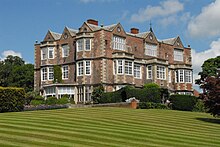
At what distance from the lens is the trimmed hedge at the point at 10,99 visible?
108 ft

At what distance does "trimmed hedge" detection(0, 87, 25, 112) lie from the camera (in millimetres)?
32906

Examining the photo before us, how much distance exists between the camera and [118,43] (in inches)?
2206

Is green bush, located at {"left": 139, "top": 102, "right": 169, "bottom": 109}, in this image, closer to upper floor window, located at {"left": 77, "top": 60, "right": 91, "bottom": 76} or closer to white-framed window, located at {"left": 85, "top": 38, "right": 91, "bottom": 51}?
upper floor window, located at {"left": 77, "top": 60, "right": 91, "bottom": 76}

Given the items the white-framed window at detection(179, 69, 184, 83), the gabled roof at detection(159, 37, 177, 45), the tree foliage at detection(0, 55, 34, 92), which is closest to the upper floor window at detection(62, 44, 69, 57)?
the gabled roof at detection(159, 37, 177, 45)

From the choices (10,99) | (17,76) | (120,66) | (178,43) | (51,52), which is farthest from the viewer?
(17,76)

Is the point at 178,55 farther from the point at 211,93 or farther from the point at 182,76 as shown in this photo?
the point at 211,93

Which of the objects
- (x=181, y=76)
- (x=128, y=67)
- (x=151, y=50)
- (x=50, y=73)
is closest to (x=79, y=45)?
(x=50, y=73)

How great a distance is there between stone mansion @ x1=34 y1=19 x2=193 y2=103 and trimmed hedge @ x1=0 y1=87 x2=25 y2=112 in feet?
63.9

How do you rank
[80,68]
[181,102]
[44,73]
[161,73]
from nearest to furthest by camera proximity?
[181,102] < [80,68] < [161,73] < [44,73]

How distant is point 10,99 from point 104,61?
2151 cm

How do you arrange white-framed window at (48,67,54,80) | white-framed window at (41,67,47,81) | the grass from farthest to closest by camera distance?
1. white-framed window at (41,67,47,81)
2. white-framed window at (48,67,54,80)
3. the grass

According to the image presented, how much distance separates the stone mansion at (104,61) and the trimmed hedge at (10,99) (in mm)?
19488

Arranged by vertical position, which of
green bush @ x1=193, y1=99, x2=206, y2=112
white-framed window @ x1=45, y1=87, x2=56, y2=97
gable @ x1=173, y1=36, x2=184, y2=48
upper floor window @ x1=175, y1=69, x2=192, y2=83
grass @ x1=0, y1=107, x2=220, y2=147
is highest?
gable @ x1=173, y1=36, x2=184, y2=48

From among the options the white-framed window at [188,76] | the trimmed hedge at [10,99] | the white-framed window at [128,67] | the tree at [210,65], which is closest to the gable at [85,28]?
the white-framed window at [128,67]
